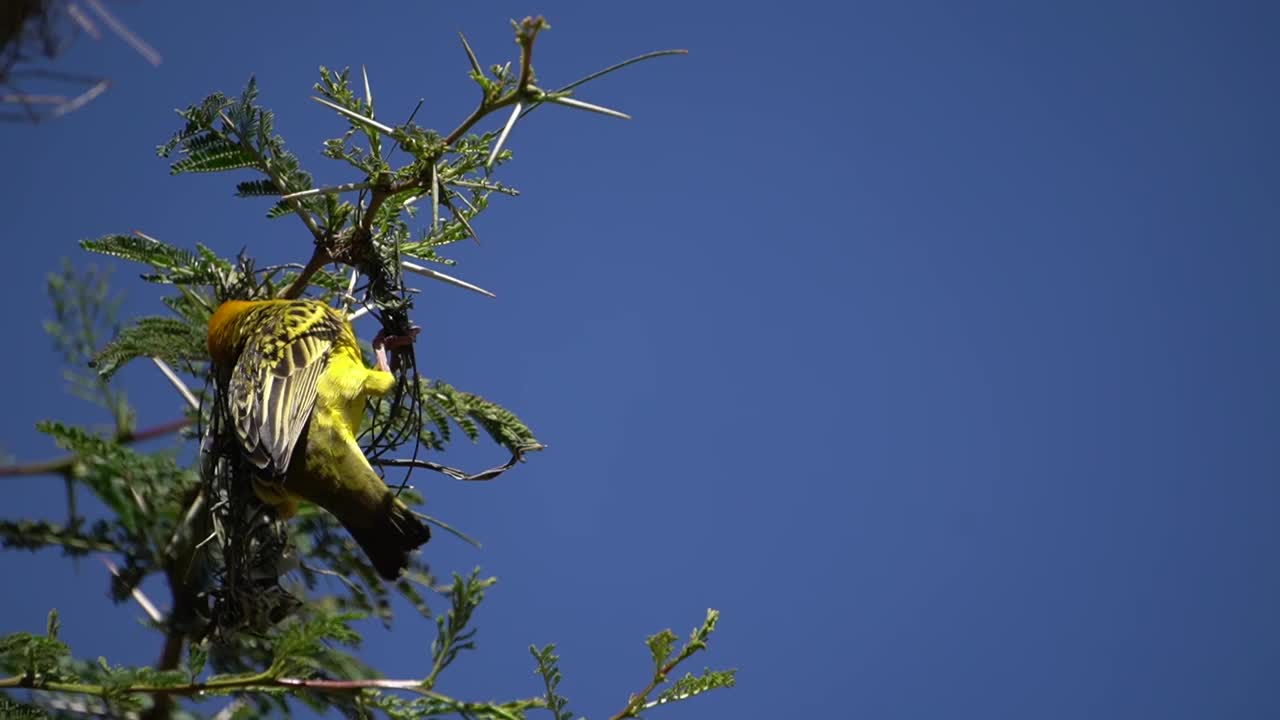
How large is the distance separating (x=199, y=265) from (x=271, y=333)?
29cm

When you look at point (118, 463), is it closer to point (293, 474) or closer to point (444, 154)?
point (293, 474)

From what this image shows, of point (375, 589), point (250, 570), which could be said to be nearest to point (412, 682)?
point (250, 570)

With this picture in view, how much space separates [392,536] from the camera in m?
3.01

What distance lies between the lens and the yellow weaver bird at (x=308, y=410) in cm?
301

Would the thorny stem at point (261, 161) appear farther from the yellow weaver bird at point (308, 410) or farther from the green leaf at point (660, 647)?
the green leaf at point (660, 647)

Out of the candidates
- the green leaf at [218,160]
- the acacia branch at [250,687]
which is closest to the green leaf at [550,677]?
the acacia branch at [250,687]

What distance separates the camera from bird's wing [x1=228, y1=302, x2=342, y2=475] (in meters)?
2.96

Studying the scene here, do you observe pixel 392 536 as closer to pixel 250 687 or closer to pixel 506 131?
pixel 250 687

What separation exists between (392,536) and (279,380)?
1.76 ft

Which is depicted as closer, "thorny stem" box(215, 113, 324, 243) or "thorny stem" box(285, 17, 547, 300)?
"thorny stem" box(285, 17, 547, 300)

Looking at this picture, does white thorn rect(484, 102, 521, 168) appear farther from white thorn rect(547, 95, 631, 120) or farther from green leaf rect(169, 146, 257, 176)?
green leaf rect(169, 146, 257, 176)

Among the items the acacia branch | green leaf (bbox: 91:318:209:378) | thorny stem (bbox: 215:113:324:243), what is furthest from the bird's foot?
the acacia branch

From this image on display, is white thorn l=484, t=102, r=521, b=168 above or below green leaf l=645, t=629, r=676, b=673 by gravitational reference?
above

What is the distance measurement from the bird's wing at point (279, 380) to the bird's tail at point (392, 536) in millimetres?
283
